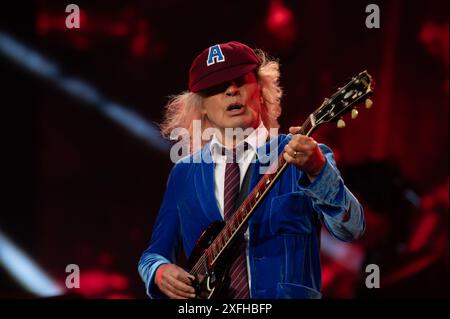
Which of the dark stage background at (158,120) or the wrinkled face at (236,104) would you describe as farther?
the dark stage background at (158,120)

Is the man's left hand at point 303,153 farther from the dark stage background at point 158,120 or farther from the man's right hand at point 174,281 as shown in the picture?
the dark stage background at point 158,120

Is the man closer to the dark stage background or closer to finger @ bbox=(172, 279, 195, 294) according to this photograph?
finger @ bbox=(172, 279, 195, 294)

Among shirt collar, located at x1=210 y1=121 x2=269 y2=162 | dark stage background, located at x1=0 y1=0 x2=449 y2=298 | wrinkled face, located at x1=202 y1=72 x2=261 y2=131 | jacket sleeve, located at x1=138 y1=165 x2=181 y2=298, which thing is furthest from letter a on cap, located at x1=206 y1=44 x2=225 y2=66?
Result: dark stage background, located at x1=0 y1=0 x2=449 y2=298

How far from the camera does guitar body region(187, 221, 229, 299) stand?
7.89 feet

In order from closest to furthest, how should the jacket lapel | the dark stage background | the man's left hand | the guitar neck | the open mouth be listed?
the man's left hand → the guitar neck → the jacket lapel → the open mouth → the dark stage background

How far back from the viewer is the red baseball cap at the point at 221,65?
2.59 metres

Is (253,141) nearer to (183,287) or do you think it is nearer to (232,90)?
(232,90)

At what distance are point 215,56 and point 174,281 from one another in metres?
0.92

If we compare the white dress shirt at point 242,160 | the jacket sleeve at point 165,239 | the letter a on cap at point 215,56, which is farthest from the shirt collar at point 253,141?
the letter a on cap at point 215,56

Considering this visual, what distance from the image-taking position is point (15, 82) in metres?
4.73

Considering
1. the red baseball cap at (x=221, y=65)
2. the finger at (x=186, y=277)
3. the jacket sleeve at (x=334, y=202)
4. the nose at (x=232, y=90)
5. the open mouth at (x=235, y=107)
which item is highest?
the red baseball cap at (x=221, y=65)

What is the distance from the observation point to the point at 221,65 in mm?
2590
